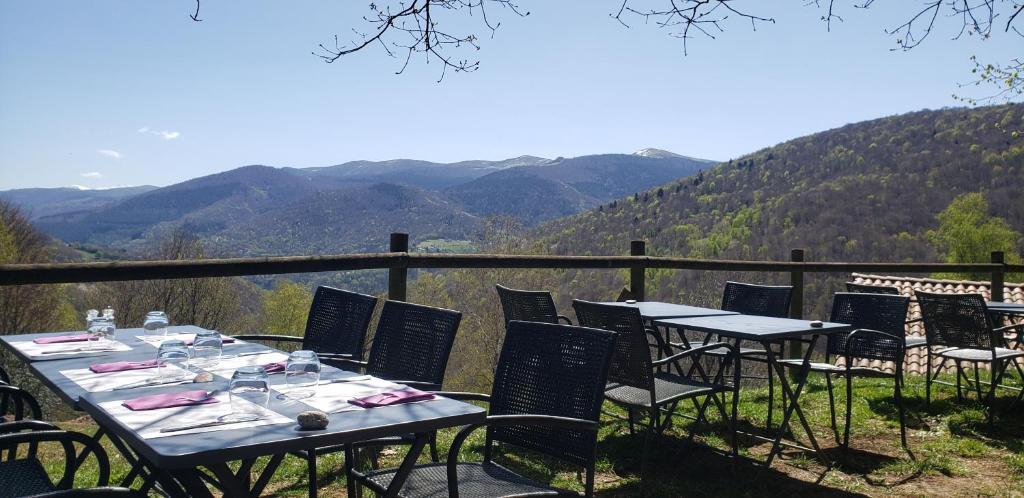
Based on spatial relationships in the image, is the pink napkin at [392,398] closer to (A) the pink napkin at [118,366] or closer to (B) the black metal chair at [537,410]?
(B) the black metal chair at [537,410]

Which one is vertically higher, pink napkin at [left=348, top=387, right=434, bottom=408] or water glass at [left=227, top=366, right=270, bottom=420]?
water glass at [left=227, top=366, right=270, bottom=420]

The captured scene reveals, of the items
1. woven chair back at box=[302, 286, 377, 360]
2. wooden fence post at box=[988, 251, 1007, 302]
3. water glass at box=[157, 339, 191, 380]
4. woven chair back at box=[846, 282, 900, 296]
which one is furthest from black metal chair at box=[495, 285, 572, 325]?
wooden fence post at box=[988, 251, 1007, 302]

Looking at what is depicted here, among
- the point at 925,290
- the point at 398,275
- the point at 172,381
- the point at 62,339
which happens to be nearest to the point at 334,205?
the point at 925,290

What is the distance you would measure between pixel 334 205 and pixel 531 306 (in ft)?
227

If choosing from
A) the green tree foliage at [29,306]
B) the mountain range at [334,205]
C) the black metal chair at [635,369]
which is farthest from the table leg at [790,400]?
the mountain range at [334,205]

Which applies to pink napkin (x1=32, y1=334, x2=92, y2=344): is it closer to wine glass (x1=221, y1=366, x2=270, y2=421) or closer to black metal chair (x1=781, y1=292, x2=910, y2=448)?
wine glass (x1=221, y1=366, x2=270, y2=421)

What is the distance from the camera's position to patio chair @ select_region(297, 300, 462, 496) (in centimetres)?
304

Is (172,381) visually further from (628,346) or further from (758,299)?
(758,299)

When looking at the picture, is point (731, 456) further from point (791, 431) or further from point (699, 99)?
point (699, 99)

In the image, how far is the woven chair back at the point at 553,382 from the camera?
2.50 metres

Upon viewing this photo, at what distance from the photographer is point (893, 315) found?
478cm

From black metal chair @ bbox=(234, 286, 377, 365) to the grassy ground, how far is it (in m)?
0.61

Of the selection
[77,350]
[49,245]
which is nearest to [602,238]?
[49,245]

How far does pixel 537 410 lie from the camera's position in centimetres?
267
